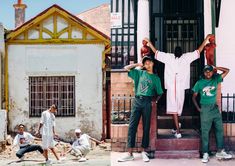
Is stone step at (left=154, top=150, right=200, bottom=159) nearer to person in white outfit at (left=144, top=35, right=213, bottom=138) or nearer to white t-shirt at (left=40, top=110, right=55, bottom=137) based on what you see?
person in white outfit at (left=144, top=35, right=213, bottom=138)

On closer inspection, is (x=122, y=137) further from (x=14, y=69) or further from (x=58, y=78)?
(x=14, y=69)

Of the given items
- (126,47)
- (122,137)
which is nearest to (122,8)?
(126,47)

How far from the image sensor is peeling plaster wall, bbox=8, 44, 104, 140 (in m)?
15.2

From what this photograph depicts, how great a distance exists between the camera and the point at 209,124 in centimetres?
625

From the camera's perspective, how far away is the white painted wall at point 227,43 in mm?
7195

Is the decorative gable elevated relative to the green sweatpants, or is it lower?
elevated

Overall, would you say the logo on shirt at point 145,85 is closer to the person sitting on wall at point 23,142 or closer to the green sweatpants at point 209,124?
the green sweatpants at point 209,124

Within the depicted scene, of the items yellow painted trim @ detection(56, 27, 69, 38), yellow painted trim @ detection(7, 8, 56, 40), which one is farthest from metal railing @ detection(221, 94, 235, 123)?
yellow painted trim @ detection(7, 8, 56, 40)

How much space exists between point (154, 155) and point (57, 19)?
9.65m

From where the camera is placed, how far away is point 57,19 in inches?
598

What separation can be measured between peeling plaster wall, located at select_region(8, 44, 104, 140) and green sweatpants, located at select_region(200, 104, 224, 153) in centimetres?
899

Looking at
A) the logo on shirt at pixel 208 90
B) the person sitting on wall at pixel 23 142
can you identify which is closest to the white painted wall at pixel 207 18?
the logo on shirt at pixel 208 90

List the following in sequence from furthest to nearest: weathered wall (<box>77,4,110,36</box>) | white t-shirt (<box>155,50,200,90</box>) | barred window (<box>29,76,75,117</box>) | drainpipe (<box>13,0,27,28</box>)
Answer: weathered wall (<box>77,4,110,36</box>) < drainpipe (<box>13,0,27,28</box>) < barred window (<box>29,76,75,117</box>) < white t-shirt (<box>155,50,200,90</box>)

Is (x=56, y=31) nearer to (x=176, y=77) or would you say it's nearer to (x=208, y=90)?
(x=176, y=77)
